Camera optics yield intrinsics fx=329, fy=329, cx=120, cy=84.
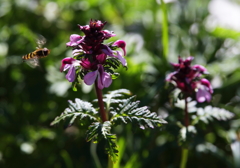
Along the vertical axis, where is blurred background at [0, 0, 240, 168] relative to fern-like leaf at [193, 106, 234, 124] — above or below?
above

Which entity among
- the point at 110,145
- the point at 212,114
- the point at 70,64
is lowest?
the point at 110,145

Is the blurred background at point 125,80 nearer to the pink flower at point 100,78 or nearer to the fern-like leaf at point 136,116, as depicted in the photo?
the fern-like leaf at point 136,116

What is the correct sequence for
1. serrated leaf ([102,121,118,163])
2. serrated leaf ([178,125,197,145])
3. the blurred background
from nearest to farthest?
serrated leaf ([102,121,118,163])
serrated leaf ([178,125,197,145])
the blurred background

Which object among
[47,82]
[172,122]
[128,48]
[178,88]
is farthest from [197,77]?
[47,82]

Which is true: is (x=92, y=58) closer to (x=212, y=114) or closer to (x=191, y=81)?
(x=191, y=81)

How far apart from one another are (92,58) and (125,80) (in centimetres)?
96

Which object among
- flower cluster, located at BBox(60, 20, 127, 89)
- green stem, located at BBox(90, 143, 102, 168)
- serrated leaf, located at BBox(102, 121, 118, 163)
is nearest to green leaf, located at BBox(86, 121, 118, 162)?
serrated leaf, located at BBox(102, 121, 118, 163)

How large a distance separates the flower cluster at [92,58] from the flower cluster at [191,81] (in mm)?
328

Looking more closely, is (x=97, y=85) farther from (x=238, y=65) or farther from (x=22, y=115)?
(x=238, y=65)

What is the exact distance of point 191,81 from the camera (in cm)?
135

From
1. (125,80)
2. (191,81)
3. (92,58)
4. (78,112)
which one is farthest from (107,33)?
(125,80)

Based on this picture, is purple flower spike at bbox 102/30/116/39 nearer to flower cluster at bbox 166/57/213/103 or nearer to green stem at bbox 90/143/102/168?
flower cluster at bbox 166/57/213/103

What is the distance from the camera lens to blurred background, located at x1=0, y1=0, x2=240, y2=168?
71.8 inches

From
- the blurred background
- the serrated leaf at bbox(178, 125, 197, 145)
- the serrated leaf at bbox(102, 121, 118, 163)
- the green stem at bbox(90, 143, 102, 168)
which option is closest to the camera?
the serrated leaf at bbox(102, 121, 118, 163)
